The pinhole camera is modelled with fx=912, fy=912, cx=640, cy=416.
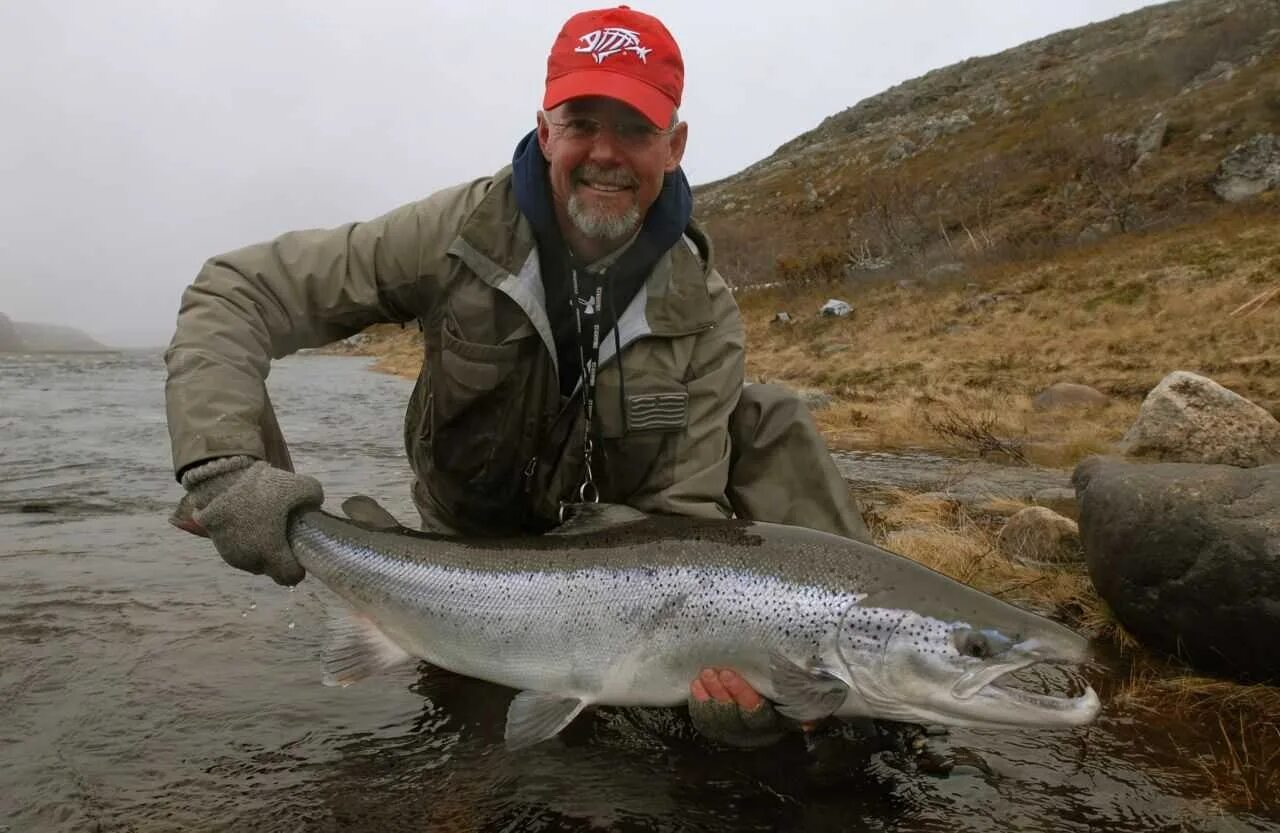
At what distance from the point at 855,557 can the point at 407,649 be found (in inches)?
70.2

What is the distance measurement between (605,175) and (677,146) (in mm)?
525

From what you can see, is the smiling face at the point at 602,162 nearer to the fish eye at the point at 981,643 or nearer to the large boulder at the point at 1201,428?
the fish eye at the point at 981,643

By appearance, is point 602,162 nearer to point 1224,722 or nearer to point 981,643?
point 981,643

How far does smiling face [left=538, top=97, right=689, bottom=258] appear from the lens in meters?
3.89

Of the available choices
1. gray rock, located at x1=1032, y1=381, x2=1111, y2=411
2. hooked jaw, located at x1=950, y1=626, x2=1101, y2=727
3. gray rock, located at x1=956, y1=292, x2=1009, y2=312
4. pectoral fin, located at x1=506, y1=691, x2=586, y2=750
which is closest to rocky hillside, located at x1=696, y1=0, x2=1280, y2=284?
gray rock, located at x1=956, y1=292, x2=1009, y2=312

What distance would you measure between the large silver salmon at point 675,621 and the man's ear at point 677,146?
5.42 ft

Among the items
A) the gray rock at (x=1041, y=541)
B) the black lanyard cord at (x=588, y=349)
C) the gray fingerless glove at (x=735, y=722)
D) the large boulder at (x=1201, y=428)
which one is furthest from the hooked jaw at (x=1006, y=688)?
the large boulder at (x=1201, y=428)

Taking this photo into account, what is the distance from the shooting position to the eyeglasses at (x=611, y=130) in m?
3.89

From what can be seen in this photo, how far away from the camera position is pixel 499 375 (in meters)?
3.96

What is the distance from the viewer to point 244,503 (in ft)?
10.8

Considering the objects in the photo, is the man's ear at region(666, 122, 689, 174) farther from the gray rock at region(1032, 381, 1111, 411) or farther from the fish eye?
the gray rock at region(1032, 381, 1111, 411)

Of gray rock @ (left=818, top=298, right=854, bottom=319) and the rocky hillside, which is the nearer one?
gray rock @ (left=818, top=298, right=854, bottom=319)

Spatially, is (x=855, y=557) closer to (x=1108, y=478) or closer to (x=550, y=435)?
(x=550, y=435)

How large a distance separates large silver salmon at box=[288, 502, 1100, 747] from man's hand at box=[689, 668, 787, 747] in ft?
0.14
